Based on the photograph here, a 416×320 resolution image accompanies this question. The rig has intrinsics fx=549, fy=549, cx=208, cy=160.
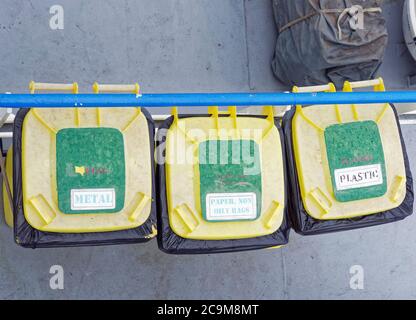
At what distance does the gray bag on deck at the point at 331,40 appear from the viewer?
8.40 feet

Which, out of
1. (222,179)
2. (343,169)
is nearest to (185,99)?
(222,179)

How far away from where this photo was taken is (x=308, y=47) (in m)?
2.61

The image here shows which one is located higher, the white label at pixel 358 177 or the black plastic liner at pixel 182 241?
the white label at pixel 358 177

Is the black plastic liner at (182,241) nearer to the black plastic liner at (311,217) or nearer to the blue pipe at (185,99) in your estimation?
the black plastic liner at (311,217)

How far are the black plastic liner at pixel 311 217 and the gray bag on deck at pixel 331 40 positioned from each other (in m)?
0.78

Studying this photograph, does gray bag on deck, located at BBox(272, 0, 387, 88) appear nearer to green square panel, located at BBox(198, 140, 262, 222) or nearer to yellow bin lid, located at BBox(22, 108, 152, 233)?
green square panel, located at BBox(198, 140, 262, 222)

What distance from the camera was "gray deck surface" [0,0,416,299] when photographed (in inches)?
105

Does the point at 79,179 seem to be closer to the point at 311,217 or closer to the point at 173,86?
the point at 311,217

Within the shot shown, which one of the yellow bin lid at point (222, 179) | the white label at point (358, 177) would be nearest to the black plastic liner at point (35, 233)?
the yellow bin lid at point (222, 179)

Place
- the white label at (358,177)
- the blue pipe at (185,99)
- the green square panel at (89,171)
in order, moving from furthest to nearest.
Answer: the white label at (358,177), the green square panel at (89,171), the blue pipe at (185,99)

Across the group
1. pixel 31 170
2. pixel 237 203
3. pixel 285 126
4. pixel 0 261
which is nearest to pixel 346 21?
pixel 285 126

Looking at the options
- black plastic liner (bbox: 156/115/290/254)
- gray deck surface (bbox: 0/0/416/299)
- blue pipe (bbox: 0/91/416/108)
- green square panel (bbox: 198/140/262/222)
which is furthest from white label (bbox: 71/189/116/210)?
gray deck surface (bbox: 0/0/416/299)

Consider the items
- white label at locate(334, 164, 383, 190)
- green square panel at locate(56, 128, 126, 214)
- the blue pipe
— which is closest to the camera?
the blue pipe

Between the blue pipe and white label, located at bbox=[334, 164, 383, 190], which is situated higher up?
the blue pipe
